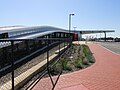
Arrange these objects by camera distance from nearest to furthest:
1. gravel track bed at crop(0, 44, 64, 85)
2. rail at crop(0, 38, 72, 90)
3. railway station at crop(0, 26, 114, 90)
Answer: rail at crop(0, 38, 72, 90), railway station at crop(0, 26, 114, 90), gravel track bed at crop(0, 44, 64, 85)

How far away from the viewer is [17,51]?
8844 mm

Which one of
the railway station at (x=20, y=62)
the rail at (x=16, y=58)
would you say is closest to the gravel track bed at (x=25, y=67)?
the railway station at (x=20, y=62)

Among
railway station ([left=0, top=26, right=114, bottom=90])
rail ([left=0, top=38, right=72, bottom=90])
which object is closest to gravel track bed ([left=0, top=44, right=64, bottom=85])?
railway station ([left=0, top=26, right=114, bottom=90])

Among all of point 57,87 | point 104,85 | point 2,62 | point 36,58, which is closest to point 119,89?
point 104,85

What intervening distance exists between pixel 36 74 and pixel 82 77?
6.55 feet

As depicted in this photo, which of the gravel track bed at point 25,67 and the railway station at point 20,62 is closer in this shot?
the railway station at point 20,62

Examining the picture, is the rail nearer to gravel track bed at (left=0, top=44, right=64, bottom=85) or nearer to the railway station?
the railway station

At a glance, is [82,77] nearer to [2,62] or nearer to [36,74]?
[36,74]

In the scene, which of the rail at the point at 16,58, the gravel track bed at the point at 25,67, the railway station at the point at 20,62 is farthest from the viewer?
the gravel track bed at the point at 25,67

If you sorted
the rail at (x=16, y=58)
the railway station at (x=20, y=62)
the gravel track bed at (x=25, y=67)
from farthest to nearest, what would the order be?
the gravel track bed at (x=25, y=67), the railway station at (x=20, y=62), the rail at (x=16, y=58)

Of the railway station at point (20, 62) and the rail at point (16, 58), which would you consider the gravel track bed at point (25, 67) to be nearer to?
the railway station at point (20, 62)

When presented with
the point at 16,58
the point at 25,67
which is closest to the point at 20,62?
the point at 16,58

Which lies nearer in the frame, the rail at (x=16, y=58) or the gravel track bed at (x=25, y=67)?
the rail at (x=16, y=58)

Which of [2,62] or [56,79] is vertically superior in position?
[2,62]
